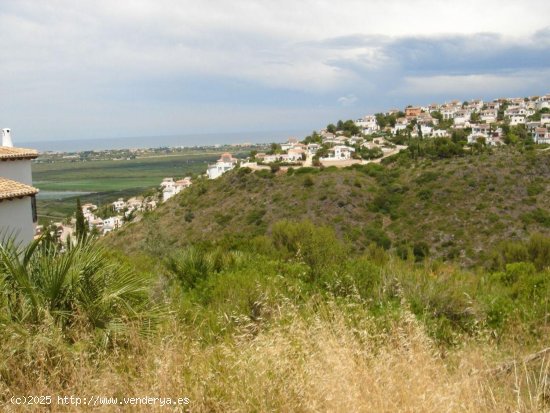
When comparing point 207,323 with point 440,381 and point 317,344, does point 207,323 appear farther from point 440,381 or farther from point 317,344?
point 440,381

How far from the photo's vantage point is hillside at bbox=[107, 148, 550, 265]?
30016 mm

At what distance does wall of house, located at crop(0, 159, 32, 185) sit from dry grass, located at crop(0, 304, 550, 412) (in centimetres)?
1051

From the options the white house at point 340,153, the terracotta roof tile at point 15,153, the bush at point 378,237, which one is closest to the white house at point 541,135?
the white house at point 340,153

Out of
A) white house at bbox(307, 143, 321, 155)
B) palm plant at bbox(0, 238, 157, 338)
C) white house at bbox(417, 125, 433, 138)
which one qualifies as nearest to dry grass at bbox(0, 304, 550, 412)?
palm plant at bbox(0, 238, 157, 338)

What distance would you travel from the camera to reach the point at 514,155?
141 ft

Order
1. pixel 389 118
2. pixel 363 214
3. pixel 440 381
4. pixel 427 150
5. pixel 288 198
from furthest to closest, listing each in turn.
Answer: pixel 389 118, pixel 427 150, pixel 288 198, pixel 363 214, pixel 440 381

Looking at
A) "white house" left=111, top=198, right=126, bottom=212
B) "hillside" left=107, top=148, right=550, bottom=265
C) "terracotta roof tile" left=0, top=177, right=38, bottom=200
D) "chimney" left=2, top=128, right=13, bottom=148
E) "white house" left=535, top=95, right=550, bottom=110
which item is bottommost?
"white house" left=111, top=198, right=126, bottom=212

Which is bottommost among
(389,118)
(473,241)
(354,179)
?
(473,241)

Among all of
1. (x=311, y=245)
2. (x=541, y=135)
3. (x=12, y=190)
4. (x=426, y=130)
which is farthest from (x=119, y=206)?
(x=311, y=245)

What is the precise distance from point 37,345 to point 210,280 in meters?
4.22

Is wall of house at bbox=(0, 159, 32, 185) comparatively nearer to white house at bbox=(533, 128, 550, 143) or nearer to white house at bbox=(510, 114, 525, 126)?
white house at bbox=(533, 128, 550, 143)

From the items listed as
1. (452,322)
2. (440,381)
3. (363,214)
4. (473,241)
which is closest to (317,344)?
(440,381)

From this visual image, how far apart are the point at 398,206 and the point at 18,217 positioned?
3077 centimetres

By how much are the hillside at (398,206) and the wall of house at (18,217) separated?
627 inches
